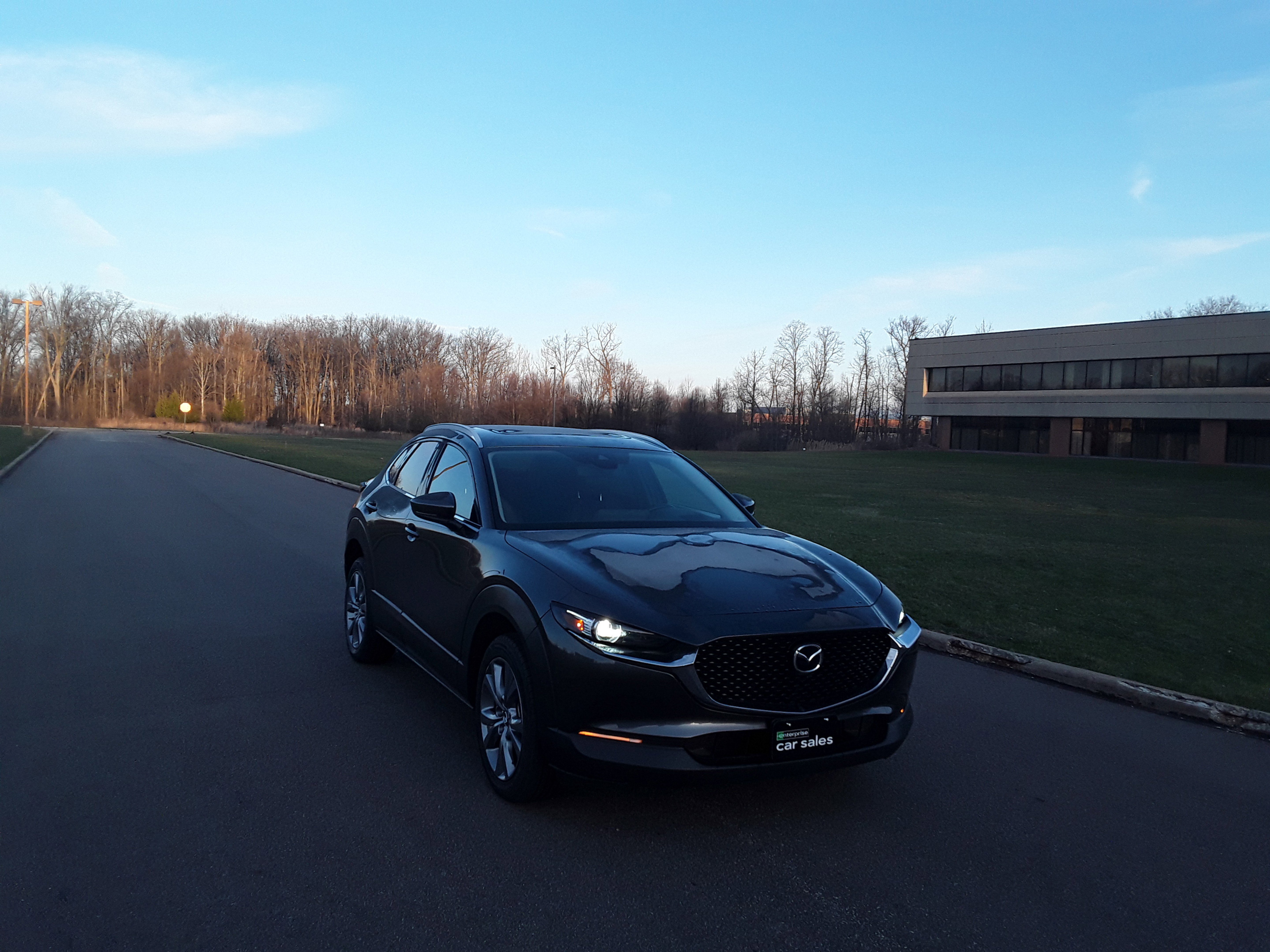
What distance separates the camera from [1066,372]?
5744cm

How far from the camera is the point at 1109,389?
55.2 metres

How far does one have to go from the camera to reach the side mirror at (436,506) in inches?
193

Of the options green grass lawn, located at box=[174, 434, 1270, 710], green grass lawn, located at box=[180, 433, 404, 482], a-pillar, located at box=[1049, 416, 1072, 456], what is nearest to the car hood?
green grass lawn, located at box=[174, 434, 1270, 710]

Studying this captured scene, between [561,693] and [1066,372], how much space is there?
6115cm

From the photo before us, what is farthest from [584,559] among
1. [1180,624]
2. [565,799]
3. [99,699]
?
[1180,624]

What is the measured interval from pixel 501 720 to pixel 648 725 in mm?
941

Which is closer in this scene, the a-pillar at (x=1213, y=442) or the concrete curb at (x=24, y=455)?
the concrete curb at (x=24, y=455)

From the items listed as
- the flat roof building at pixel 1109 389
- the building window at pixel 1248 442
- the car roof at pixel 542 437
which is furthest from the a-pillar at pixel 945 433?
the car roof at pixel 542 437

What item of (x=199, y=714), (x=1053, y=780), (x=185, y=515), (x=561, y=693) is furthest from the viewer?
(x=185, y=515)

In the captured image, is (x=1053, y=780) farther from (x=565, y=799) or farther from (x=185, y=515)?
(x=185, y=515)

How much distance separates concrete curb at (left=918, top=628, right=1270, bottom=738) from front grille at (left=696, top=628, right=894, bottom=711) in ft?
9.55

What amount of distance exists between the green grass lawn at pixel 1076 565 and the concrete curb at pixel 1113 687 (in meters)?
0.30

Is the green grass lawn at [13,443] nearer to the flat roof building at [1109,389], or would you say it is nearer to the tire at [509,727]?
the tire at [509,727]

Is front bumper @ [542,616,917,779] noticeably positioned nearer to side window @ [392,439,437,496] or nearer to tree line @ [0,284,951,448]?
side window @ [392,439,437,496]
